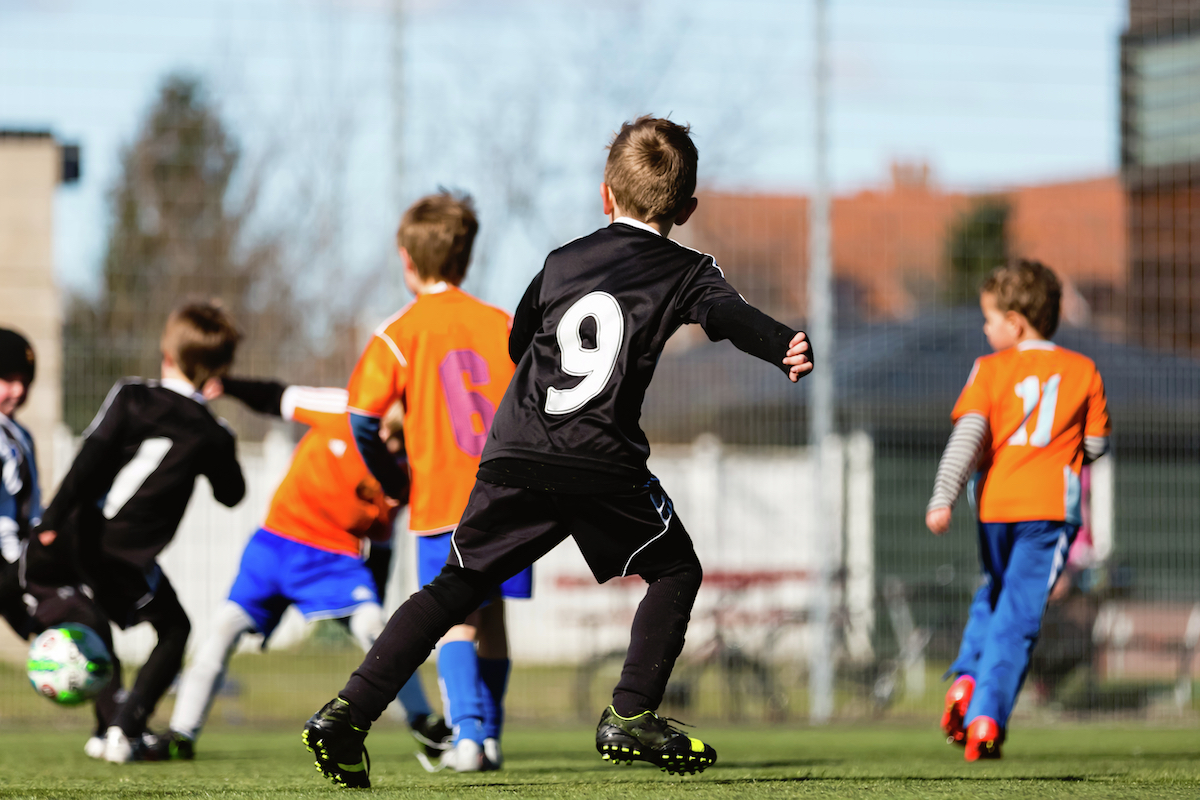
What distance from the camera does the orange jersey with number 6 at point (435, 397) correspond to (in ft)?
14.7

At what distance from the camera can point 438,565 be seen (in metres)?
4.51

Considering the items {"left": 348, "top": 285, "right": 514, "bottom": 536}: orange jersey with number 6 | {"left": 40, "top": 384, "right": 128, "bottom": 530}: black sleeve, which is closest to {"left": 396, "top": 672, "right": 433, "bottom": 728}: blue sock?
{"left": 348, "top": 285, "right": 514, "bottom": 536}: orange jersey with number 6

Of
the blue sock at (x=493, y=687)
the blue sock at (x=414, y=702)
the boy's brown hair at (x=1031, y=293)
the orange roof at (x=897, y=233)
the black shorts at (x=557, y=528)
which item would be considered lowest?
the blue sock at (x=414, y=702)

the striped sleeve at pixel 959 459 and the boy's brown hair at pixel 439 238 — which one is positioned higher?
the boy's brown hair at pixel 439 238

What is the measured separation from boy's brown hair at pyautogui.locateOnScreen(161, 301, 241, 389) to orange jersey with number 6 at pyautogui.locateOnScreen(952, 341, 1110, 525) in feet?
8.55

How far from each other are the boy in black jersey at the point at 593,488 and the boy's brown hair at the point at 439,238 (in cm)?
124

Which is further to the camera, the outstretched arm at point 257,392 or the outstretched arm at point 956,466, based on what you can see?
the outstretched arm at point 257,392

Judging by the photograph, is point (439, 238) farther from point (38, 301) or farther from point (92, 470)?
point (38, 301)

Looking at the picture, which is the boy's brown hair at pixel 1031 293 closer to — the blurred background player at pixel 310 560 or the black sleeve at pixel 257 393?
the blurred background player at pixel 310 560

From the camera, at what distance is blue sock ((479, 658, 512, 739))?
4.58m

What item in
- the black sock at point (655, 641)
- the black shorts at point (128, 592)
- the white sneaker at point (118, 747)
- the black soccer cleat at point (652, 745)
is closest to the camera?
the black soccer cleat at point (652, 745)

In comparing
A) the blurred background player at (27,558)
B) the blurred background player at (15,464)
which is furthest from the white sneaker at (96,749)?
the blurred background player at (15,464)

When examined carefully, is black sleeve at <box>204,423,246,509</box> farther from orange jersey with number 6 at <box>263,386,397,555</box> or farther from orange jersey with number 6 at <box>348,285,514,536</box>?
orange jersey with number 6 at <box>348,285,514,536</box>

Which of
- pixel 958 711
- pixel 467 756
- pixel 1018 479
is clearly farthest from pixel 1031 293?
pixel 467 756
